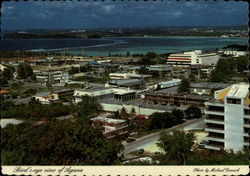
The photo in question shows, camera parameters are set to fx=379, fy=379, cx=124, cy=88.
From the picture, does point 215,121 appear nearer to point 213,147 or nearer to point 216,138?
point 216,138

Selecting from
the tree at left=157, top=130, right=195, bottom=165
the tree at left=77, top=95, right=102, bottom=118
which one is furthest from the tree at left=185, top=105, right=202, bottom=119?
the tree at left=157, top=130, right=195, bottom=165

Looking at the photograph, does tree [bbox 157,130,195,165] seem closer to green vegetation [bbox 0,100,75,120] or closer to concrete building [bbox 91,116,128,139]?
concrete building [bbox 91,116,128,139]

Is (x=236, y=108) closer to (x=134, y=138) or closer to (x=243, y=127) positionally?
(x=243, y=127)

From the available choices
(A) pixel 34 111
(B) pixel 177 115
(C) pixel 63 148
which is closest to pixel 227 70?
(B) pixel 177 115

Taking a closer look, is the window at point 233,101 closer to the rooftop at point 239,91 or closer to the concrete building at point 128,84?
the rooftop at point 239,91

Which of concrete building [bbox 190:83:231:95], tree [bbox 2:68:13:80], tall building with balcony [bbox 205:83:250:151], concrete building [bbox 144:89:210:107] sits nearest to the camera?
tall building with balcony [bbox 205:83:250:151]

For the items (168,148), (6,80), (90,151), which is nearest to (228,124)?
(168,148)
